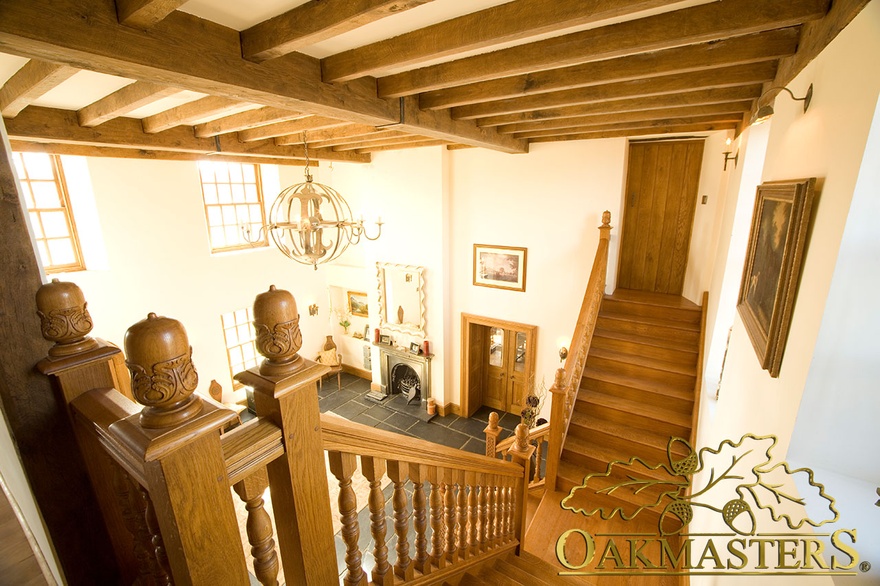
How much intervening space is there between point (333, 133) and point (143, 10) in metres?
3.17

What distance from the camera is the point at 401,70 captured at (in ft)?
8.19

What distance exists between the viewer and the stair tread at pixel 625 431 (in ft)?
12.2

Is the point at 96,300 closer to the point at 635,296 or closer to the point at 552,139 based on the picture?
the point at 552,139

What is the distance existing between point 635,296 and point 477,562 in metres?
4.23

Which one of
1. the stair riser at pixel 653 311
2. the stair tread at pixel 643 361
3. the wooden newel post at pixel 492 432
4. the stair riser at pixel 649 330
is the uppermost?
the stair riser at pixel 653 311

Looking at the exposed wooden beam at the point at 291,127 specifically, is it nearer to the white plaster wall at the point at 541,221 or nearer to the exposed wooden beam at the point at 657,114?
the exposed wooden beam at the point at 657,114

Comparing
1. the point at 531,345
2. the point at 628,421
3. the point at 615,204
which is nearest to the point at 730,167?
the point at 615,204

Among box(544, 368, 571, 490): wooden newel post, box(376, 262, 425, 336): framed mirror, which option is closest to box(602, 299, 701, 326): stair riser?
box(544, 368, 571, 490): wooden newel post

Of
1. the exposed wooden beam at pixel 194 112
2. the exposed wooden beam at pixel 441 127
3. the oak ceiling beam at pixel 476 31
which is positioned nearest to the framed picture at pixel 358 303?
the exposed wooden beam at pixel 441 127

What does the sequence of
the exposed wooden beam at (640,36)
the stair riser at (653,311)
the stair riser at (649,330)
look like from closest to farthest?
the exposed wooden beam at (640,36) → the stair riser at (649,330) → the stair riser at (653,311)

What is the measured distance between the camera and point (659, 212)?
5.20 metres

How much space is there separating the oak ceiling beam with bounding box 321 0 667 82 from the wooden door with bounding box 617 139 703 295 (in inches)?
169

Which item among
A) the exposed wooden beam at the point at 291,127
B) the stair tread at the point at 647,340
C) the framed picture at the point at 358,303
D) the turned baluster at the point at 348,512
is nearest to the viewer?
the turned baluster at the point at 348,512

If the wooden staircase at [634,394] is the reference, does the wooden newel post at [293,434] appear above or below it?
above
